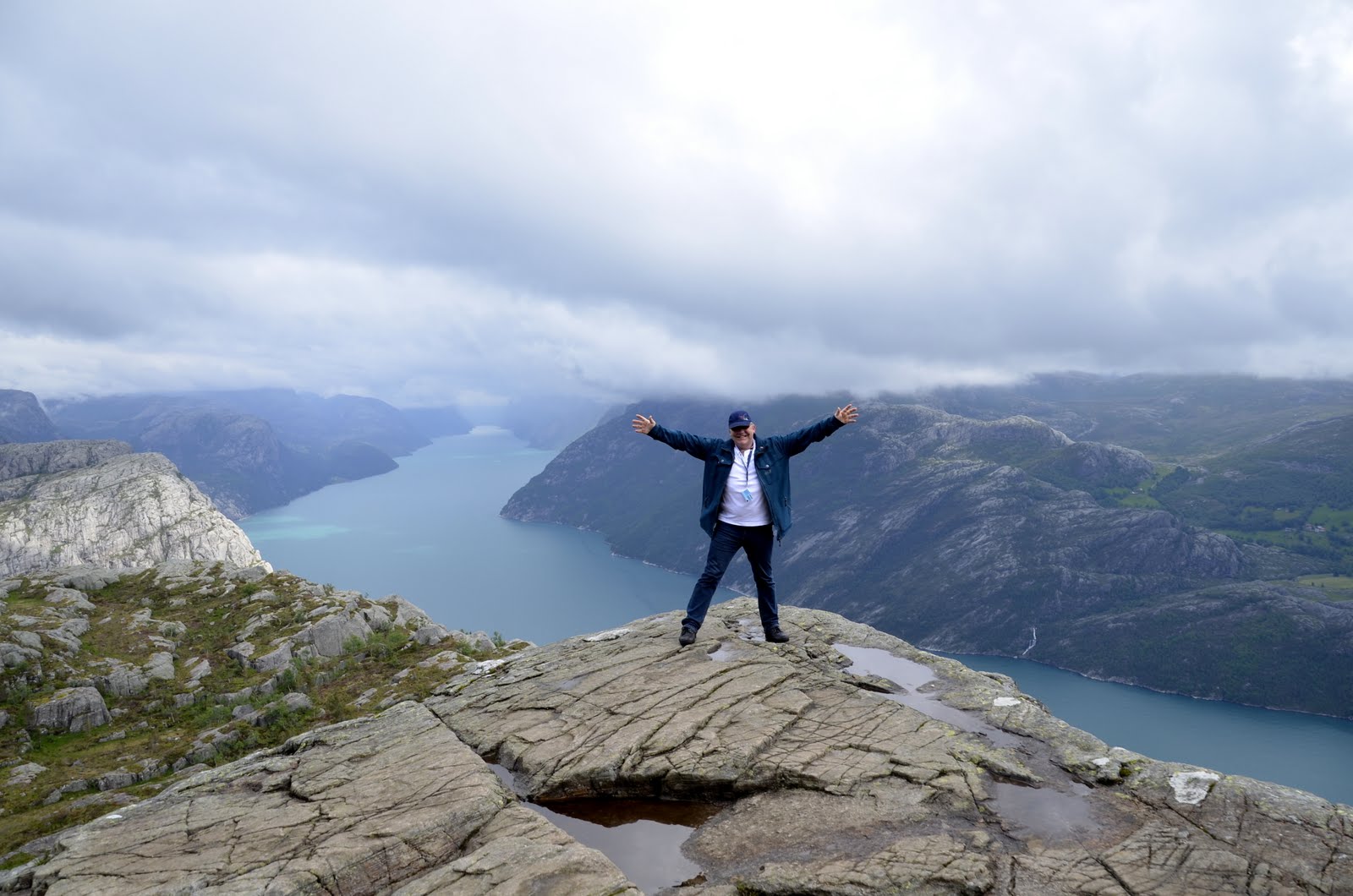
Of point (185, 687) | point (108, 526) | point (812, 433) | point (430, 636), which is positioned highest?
point (812, 433)

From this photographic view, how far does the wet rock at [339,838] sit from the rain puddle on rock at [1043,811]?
595cm

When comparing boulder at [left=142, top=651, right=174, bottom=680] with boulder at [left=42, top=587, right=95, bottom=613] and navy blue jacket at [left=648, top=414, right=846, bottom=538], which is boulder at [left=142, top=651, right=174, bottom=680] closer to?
boulder at [left=42, top=587, right=95, bottom=613]

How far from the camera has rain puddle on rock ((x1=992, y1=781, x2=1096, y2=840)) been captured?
9523 mm

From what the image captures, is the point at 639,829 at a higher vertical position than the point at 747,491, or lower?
lower

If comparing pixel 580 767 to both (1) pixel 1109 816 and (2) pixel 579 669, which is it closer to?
(2) pixel 579 669

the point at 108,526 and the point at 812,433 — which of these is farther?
the point at 108,526

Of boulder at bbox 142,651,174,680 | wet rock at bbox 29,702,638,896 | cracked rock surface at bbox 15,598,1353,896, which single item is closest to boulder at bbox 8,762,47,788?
boulder at bbox 142,651,174,680

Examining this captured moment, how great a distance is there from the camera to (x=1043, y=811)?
1008 cm

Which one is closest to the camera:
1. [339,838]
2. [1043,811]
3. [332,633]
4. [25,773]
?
[339,838]

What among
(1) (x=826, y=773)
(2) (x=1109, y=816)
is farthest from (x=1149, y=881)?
(1) (x=826, y=773)

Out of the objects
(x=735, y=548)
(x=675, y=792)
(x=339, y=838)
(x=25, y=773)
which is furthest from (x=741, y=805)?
(x=25, y=773)

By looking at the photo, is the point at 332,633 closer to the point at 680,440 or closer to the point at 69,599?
the point at 69,599

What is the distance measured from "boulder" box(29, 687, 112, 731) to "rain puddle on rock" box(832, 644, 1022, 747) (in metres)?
25.2

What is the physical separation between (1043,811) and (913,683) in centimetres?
548
